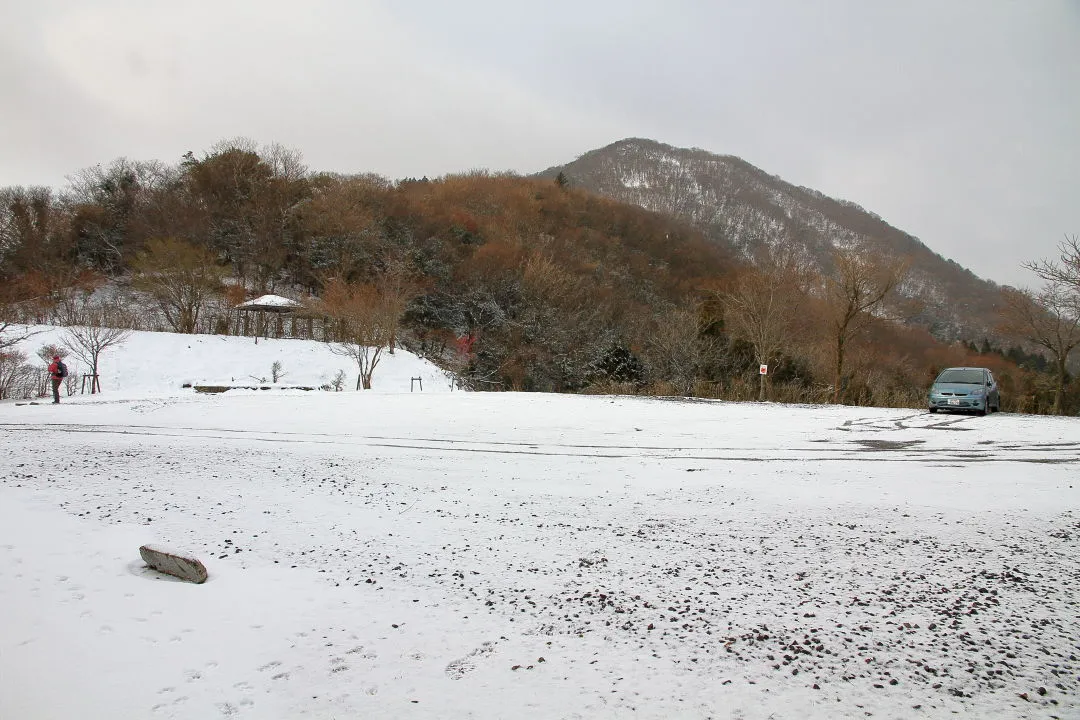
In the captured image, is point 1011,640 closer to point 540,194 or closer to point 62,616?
point 62,616

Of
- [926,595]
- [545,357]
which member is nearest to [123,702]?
[926,595]

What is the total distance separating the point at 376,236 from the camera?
5012cm

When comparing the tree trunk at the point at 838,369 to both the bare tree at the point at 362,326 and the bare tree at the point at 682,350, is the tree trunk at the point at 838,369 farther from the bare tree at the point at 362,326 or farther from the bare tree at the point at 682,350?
the bare tree at the point at 362,326

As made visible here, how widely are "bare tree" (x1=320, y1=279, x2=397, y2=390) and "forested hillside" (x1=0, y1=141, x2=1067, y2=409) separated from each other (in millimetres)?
161

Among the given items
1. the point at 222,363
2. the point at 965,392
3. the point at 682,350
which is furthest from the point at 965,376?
the point at 222,363

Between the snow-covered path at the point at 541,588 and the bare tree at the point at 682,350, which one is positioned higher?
the bare tree at the point at 682,350

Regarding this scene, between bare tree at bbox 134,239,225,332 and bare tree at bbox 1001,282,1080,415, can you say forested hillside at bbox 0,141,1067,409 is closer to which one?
bare tree at bbox 134,239,225,332

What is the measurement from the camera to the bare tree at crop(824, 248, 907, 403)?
2748cm

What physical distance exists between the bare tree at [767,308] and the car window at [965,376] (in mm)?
10016

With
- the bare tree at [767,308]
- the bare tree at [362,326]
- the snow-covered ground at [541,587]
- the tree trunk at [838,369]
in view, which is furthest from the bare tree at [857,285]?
the bare tree at [362,326]

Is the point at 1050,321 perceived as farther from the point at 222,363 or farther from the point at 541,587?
the point at 222,363

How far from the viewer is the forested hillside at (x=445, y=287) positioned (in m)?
31.3

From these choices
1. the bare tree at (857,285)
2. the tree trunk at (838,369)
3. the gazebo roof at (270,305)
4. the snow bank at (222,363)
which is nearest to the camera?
the tree trunk at (838,369)

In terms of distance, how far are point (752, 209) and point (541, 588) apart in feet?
499
